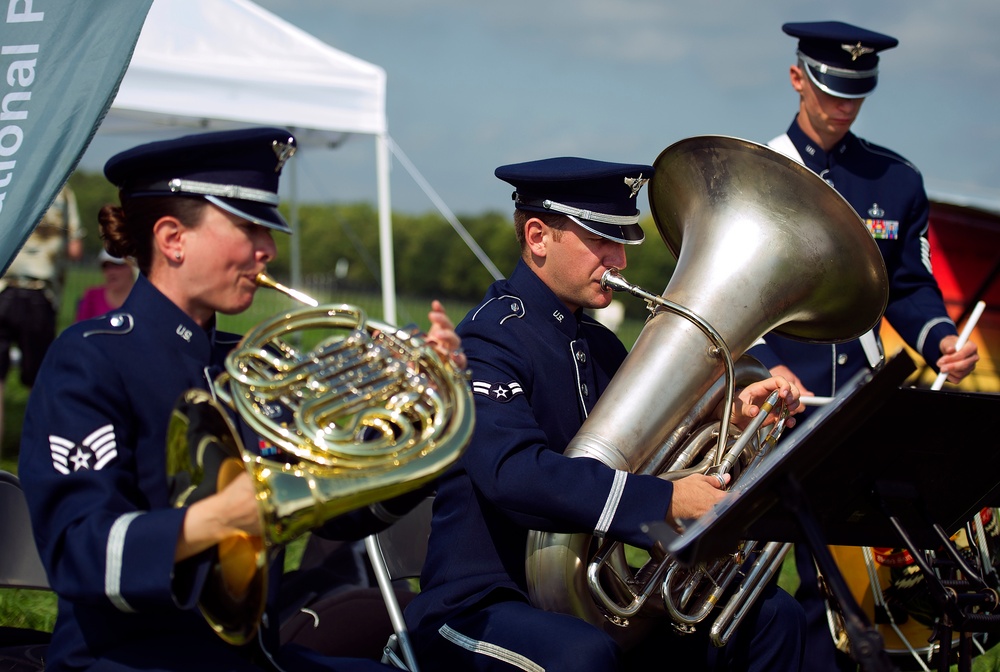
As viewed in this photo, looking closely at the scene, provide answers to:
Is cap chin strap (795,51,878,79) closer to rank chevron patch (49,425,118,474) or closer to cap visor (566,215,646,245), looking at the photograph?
cap visor (566,215,646,245)

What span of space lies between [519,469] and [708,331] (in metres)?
0.61

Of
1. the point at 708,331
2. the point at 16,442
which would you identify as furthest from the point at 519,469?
the point at 16,442

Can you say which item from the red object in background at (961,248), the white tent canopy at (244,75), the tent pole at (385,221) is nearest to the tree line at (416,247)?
the red object in background at (961,248)

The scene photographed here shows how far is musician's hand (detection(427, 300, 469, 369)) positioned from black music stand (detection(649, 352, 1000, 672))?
0.51 m

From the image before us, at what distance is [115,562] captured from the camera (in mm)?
1913

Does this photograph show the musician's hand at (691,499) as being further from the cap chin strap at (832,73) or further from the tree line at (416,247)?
the tree line at (416,247)

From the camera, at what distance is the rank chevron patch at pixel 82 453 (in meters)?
2.01

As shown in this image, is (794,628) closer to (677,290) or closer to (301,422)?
(677,290)

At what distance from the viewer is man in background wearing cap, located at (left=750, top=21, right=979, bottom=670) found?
3.87 metres

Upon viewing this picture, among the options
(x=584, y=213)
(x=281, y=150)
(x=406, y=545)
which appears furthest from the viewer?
(x=406, y=545)

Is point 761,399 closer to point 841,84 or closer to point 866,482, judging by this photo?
point 866,482

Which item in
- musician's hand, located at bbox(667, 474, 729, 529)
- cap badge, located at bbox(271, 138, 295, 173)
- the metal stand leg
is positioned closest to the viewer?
cap badge, located at bbox(271, 138, 295, 173)

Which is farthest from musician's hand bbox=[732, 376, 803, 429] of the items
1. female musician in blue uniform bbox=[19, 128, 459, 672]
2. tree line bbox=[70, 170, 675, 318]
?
tree line bbox=[70, 170, 675, 318]

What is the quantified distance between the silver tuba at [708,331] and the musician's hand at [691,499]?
0.12 m
